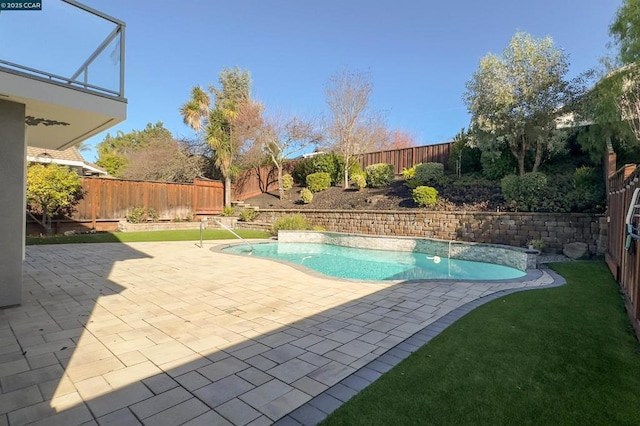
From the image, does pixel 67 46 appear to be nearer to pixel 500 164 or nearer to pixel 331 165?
pixel 500 164

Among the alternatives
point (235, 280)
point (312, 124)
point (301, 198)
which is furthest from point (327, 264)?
point (312, 124)

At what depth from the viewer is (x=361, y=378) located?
8.71 ft

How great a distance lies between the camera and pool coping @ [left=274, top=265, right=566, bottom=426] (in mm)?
2138

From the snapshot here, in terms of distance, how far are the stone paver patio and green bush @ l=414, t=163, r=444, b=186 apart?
7950mm

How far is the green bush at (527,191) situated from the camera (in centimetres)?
1027

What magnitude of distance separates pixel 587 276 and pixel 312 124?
1625 cm

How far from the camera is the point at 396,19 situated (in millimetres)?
13211

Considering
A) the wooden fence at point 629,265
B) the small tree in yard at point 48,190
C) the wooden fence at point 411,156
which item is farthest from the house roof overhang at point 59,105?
the wooden fence at point 411,156

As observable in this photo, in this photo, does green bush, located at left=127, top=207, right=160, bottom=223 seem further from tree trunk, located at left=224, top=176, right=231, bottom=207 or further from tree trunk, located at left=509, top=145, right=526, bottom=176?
tree trunk, located at left=509, top=145, right=526, bottom=176

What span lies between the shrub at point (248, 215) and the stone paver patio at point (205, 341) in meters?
11.0

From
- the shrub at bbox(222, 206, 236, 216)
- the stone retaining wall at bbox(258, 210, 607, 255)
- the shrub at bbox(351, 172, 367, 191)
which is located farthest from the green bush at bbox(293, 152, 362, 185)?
the shrub at bbox(222, 206, 236, 216)

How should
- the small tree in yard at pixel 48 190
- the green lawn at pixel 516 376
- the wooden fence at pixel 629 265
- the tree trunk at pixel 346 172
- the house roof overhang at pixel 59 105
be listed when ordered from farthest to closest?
1. the tree trunk at pixel 346 172
2. the small tree in yard at pixel 48 190
3. the house roof overhang at pixel 59 105
4. the wooden fence at pixel 629 265
5. the green lawn at pixel 516 376

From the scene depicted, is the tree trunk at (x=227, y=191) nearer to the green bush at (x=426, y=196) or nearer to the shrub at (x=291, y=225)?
the shrub at (x=291, y=225)

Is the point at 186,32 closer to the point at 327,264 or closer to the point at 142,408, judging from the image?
the point at 327,264
